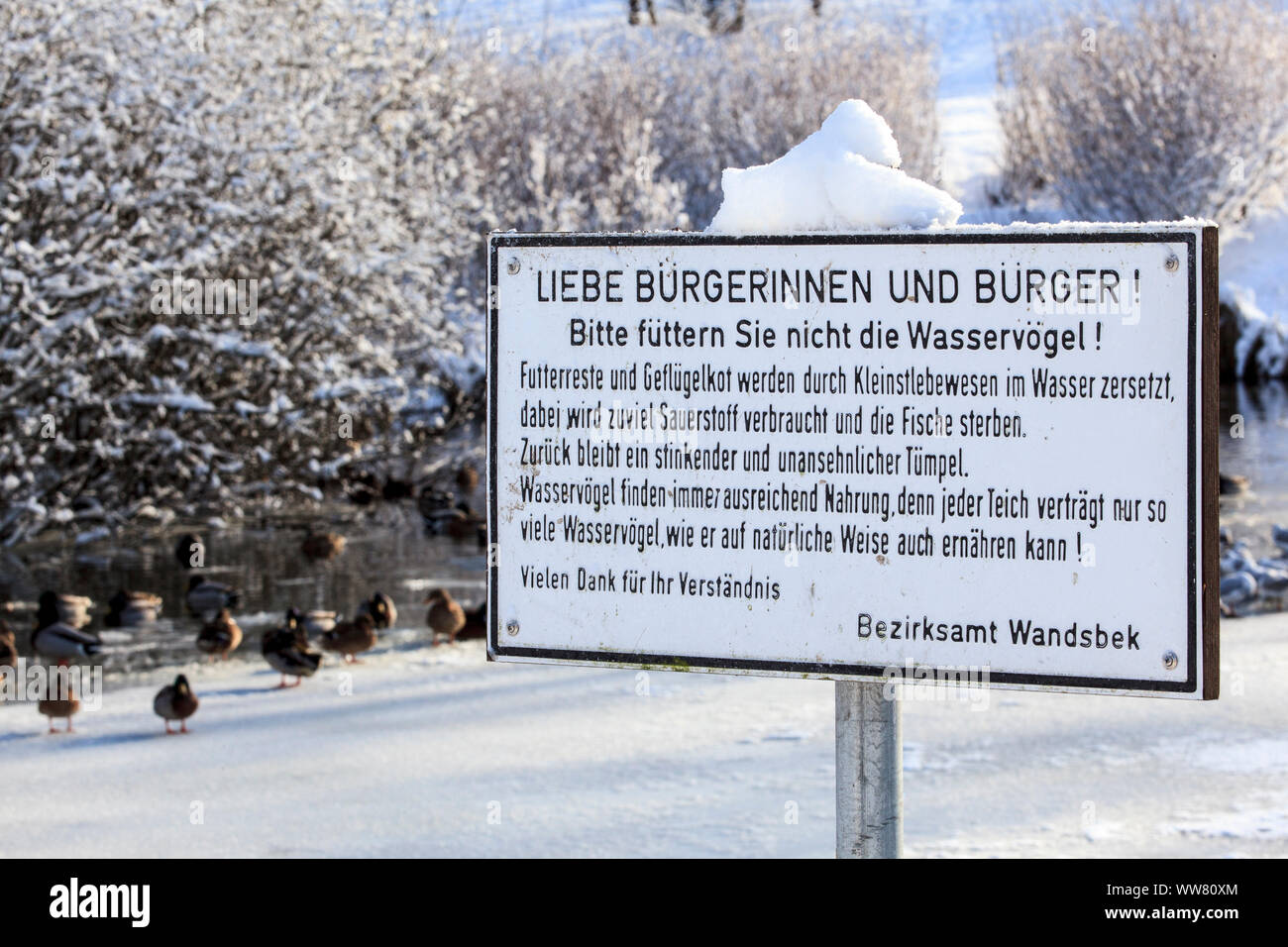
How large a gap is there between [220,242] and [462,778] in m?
8.20

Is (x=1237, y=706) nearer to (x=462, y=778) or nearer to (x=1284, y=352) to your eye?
(x=462, y=778)

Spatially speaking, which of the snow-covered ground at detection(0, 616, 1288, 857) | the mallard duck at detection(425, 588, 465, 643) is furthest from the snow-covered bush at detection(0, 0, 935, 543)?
the snow-covered ground at detection(0, 616, 1288, 857)

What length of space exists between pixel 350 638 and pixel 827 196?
6.66 m

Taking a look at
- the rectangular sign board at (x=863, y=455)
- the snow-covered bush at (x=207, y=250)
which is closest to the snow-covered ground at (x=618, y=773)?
the rectangular sign board at (x=863, y=455)

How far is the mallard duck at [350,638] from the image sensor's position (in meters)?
8.76

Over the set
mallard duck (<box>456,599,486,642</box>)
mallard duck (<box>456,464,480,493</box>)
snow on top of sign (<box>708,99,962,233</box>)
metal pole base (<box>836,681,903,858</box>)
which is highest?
snow on top of sign (<box>708,99,962,233</box>)

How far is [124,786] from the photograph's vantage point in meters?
6.05

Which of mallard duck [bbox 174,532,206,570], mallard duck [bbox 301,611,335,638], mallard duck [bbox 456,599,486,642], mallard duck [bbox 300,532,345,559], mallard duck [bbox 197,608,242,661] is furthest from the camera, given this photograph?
mallard duck [bbox 300,532,345,559]

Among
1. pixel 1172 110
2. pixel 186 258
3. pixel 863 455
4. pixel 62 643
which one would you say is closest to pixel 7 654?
pixel 62 643

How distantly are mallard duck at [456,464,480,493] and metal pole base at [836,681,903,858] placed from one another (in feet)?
53.7

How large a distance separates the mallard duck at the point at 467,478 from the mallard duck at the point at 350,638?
9.91m

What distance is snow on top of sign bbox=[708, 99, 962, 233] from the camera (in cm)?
260

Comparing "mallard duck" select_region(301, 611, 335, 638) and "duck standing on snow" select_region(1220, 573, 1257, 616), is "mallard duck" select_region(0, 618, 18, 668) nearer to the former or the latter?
"mallard duck" select_region(301, 611, 335, 638)

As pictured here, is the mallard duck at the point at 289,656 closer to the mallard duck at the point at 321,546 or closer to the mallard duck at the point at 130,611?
the mallard duck at the point at 130,611
